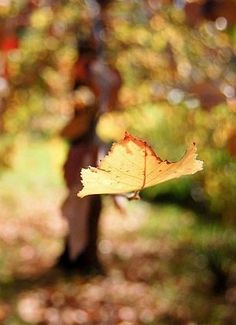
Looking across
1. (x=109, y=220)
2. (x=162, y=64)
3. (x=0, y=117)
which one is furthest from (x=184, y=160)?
(x=109, y=220)

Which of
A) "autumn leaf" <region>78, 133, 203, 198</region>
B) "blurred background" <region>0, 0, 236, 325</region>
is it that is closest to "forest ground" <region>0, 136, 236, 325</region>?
"blurred background" <region>0, 0, 236, 325</region>

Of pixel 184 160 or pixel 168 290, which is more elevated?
pixel 184 160

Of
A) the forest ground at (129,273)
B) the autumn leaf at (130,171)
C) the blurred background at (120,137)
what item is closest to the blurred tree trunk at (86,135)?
the blurred background at (120,137)

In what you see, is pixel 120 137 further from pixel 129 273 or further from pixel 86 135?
pixel 129 273

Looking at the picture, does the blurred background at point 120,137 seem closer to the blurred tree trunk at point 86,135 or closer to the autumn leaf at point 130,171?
the blurred tree trunk at point 86,135

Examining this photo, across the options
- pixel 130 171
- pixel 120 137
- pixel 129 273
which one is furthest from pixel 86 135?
pixel 129 273

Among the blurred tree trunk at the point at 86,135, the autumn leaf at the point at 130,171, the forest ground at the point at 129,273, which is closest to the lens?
the autumn leaf at the point at 130,171

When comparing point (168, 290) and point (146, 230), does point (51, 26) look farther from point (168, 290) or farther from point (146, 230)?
point (146, 230)
